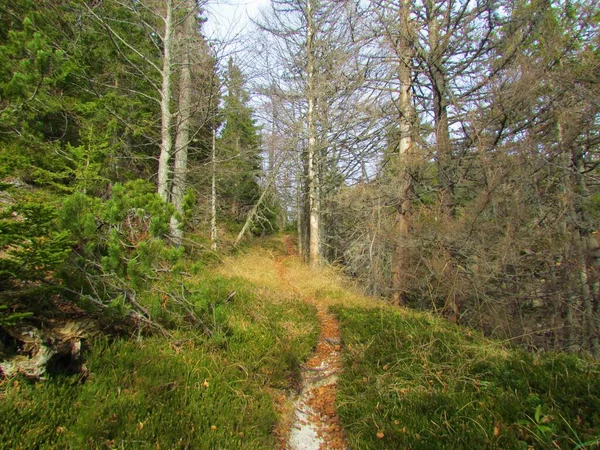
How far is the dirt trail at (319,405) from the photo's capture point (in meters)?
2.91

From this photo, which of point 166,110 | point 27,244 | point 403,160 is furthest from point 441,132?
point 27,244

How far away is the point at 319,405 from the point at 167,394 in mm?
1856

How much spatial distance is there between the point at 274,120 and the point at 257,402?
35.1 feet

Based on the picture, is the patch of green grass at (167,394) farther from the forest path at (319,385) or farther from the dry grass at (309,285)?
the dry grass at (309,285)

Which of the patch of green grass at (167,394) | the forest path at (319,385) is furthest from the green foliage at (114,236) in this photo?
the forest path at (319,385)

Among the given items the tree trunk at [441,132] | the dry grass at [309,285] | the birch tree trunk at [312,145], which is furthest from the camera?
the birch tree trunk at [312,145]

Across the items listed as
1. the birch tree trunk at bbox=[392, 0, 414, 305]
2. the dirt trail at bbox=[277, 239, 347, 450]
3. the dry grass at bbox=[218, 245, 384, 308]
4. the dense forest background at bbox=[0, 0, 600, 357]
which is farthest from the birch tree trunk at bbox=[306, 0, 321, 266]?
the dirt trail at bbox=[277, 239, 347, 450]

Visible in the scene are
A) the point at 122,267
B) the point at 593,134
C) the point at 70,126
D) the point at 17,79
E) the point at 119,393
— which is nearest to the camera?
the point at 119,393

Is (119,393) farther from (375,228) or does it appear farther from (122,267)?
(375,228)

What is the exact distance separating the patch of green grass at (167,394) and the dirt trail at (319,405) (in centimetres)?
26

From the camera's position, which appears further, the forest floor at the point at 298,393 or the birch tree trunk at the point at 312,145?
the birch tree trunk at the point at 312,145

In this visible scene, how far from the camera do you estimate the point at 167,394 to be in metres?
2.60

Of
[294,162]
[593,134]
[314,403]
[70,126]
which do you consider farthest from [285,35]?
[314,403]

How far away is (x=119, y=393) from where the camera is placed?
7.90 ft
